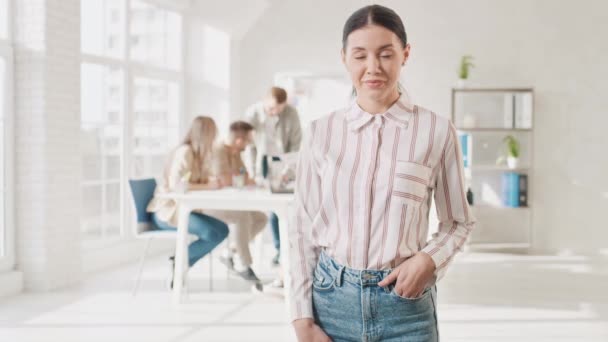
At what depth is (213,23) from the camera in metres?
6.79

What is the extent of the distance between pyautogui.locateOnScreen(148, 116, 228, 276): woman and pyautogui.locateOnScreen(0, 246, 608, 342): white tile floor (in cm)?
39

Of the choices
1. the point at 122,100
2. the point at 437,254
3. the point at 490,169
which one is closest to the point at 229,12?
the point at 122,100

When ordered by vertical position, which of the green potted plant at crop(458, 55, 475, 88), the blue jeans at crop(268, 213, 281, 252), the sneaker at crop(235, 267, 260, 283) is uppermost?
the green potted plant at crop(458, 55, 475, 88)

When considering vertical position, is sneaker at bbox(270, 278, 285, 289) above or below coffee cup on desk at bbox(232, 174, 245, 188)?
below

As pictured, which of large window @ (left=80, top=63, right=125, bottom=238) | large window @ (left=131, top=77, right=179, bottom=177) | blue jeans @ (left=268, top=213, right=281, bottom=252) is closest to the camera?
large window @ (left=80, top=63, right=125, bottom=238)

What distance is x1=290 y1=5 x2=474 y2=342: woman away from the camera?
1.15 m

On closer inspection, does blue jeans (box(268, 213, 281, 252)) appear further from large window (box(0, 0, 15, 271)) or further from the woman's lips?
the woman's lips

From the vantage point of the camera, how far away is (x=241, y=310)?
4266 mm

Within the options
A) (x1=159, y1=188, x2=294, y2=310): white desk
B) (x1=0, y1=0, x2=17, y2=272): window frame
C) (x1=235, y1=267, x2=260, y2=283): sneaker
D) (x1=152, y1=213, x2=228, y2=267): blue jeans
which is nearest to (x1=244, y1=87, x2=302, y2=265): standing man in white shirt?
(x1=235, y1=267, x2=260, y2=283): sneaker

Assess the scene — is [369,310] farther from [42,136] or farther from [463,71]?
[463,71]

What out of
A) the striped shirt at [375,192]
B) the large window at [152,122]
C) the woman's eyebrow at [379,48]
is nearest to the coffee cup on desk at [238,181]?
the large window at [152,122]

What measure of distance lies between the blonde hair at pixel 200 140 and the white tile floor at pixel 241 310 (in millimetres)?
936

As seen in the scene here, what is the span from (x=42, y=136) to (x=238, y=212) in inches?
58.7

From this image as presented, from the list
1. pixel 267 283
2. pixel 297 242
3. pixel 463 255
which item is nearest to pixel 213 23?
pixel 267 283
